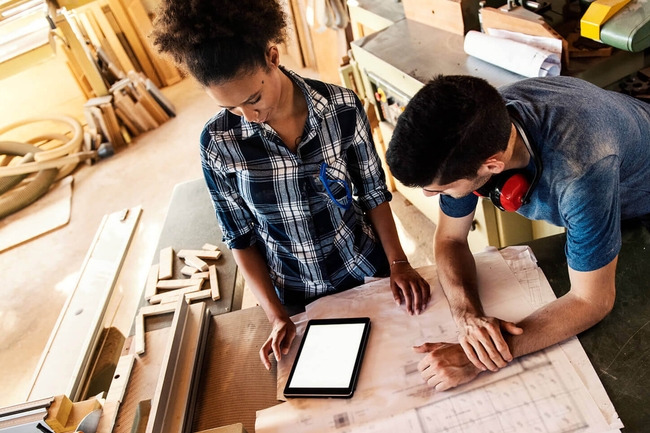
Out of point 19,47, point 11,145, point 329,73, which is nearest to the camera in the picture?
point 19,47

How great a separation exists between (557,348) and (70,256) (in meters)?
3.38

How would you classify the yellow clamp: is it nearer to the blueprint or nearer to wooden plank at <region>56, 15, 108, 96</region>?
the blueprint

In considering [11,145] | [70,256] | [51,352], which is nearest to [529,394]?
[51,352]

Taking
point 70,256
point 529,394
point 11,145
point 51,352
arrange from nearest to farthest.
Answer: point 529,394 < point 51,352 < point 70,256 < point 11,145

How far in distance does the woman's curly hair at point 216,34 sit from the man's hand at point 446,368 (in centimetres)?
67

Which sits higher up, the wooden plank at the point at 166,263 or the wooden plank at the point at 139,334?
the wooden plank at the point at 139,334

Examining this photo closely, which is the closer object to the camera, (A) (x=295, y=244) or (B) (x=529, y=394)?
(B) (x=529, y=394)

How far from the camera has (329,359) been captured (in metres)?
A: 1.09

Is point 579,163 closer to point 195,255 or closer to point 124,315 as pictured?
point 195,255

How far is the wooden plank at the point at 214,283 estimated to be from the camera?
1.50m

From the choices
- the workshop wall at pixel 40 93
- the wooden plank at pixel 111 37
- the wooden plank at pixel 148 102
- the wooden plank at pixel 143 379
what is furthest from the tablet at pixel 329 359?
the workshop wall at pixel 40 93

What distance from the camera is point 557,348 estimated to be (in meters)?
0.98

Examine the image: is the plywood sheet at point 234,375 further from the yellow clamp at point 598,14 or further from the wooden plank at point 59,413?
the yellow clamp at point 598,14

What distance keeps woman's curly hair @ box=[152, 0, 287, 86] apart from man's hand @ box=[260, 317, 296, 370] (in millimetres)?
560
